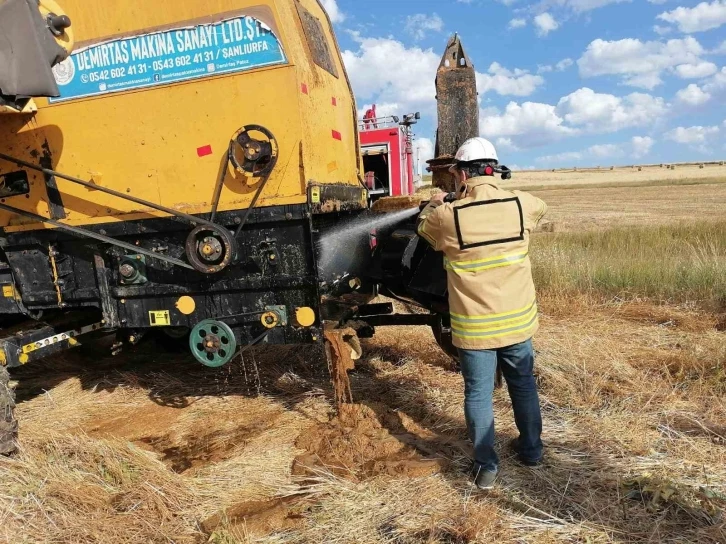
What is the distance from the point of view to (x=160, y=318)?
12.5 feet

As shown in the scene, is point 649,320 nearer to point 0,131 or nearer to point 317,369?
point 317,369

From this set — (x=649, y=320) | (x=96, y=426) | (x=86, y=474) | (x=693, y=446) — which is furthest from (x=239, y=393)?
(x=649, y=320)

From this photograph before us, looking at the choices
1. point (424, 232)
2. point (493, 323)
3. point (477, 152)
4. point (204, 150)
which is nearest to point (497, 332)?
point (493, 323)

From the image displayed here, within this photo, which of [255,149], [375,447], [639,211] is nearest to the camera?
[255,149]

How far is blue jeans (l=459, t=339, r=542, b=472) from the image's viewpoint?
3090 mm

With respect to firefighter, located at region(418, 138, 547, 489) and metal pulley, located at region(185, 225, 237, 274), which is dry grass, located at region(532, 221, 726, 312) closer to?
firefighter, located at region(418, 138, 547, 489)

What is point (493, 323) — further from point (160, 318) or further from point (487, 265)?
point (160, 318)

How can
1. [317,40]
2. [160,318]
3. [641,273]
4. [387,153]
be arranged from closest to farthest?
[160,318]
[317,40]
[641,273]
[387,153]

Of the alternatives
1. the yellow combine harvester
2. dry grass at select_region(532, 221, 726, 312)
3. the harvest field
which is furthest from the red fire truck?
the yellow combine harvester

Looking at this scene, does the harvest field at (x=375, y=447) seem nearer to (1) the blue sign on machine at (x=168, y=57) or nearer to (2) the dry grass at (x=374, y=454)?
(2) the dry grass at (x=374, y=454)

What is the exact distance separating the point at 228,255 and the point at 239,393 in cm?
170

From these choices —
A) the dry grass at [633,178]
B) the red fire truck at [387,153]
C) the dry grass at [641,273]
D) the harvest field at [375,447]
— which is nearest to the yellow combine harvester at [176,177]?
the harvest field at [375,447]

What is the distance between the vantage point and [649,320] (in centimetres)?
589

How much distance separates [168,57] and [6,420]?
2434 millimetres
